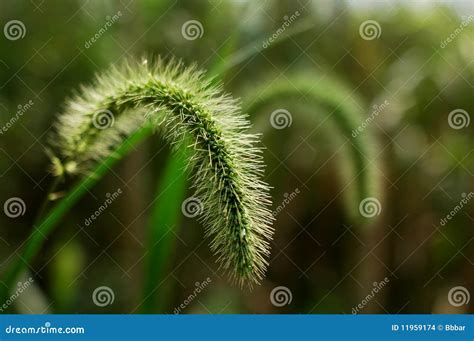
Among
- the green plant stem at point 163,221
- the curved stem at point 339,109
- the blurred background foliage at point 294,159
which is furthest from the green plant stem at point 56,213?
the blurred background foliage at point 294,159

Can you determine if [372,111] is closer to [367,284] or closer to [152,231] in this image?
[367,284]

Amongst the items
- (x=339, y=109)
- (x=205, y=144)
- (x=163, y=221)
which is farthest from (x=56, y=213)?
(x=339, y=109)

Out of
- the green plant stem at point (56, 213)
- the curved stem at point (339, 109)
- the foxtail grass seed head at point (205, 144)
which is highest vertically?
the curved stem at point (339, 109)

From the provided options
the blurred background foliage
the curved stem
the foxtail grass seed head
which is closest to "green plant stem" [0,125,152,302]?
A: the foxtail grass seed head

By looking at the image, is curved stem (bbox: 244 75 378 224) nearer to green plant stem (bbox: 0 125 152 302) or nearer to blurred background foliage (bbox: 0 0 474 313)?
blurred background foliage (bbox: 0 0 474 313)

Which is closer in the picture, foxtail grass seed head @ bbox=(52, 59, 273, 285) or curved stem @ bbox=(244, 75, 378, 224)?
foxtail grass seed head @ bbox=(52, 59, 273, 285)

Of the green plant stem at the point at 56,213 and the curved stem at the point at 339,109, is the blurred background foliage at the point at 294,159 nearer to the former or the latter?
the curved stem at the point at 339,109

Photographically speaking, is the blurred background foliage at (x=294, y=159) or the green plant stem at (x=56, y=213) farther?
the blurred background foliage at (x=294, y=159)

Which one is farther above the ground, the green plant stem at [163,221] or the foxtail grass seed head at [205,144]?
the foxtail grass seed head at [205,144]

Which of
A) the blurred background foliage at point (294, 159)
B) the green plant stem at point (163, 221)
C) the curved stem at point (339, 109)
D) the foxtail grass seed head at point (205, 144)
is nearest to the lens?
the foxtail grass seed head at point (205, 144)

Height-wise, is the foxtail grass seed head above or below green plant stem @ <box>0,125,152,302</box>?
above
